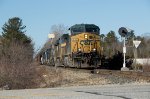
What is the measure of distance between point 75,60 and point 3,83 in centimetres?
1635

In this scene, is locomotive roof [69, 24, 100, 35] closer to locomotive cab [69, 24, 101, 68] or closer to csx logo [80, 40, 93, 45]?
locomotive cab [69, 24, 101, 68]

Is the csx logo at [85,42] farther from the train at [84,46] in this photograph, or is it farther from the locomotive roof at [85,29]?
the locomotive roof at [85,29]

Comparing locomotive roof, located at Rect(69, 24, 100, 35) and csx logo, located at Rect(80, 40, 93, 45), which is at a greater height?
locomotive roof, located at Rect(69, 24, 100, 35)

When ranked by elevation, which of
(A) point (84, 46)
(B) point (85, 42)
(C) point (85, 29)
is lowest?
(A) point (84, 46)

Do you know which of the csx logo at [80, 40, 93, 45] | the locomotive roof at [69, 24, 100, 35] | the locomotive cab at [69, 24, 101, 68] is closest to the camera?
the locomotive cab at [69, 24, 101, 68]

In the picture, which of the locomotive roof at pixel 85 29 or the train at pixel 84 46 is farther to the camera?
the locomotive roof at pixel 85 29

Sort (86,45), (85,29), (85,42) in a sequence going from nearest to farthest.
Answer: (85,42) → (86,45) → (85,29)

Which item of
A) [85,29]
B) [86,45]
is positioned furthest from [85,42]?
[85,29]

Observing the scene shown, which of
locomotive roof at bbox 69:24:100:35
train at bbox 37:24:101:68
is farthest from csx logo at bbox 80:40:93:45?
locomotive roof at bbox 69:24:100:35

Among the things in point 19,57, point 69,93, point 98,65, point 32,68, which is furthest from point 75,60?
point 69,93

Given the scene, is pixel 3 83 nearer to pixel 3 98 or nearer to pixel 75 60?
pixel 3 98

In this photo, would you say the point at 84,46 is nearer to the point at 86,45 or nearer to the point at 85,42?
the point at 86,45

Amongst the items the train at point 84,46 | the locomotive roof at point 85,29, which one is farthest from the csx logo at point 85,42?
the locomotive roof at point 85,29

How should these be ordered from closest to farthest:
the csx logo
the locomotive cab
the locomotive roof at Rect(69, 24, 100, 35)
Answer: the locomotive cab, the csx logo, the locomotive roof at Rect(69, 24, 100, 35)
